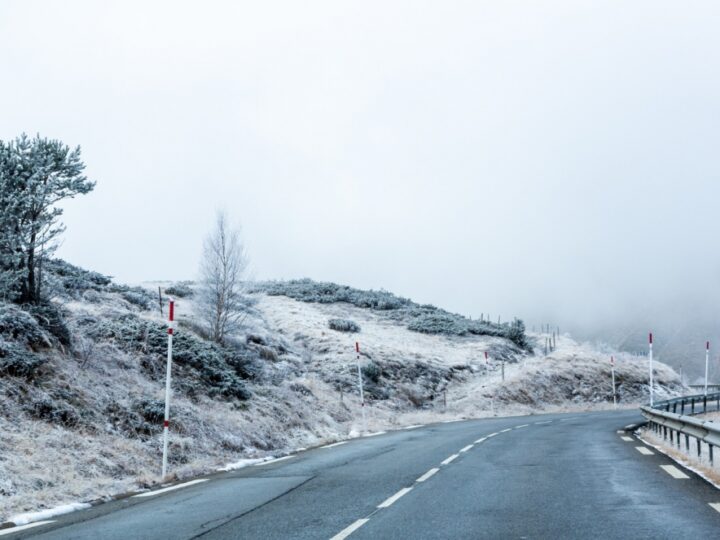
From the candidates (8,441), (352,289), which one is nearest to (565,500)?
(8,441)

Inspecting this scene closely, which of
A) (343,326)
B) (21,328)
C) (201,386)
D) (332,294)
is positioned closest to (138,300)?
(201,386)

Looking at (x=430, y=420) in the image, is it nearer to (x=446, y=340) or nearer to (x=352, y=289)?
(x=446, y=340)

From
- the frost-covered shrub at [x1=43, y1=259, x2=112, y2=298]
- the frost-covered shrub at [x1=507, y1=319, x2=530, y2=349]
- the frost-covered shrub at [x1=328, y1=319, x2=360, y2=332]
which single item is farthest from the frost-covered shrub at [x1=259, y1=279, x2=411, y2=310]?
the frost-covered shrub at [x1=43, y1=259, x2=112, y2=298]

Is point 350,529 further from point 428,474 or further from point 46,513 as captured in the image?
point 428,474

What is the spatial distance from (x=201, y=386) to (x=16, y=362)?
7.00 metres

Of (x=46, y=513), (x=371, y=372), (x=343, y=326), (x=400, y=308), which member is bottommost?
(x=46, y=513)

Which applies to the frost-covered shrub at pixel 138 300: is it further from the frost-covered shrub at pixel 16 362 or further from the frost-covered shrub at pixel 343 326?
the frost-covered shrub at pixel 16 362

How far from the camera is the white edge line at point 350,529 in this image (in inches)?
274

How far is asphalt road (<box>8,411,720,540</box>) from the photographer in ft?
23.6

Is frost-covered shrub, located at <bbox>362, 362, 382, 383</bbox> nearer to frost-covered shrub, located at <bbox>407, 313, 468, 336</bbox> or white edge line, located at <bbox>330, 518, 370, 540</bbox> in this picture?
frost-covered shrub, located at <bbox>407, 313, 468, 336</bbox>

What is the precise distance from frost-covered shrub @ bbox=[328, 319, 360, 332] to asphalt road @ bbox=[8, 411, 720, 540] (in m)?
33.8

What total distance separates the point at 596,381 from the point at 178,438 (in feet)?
127

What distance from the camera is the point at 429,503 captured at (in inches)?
349

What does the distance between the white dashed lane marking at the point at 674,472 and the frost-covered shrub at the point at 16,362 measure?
12.7 metres
